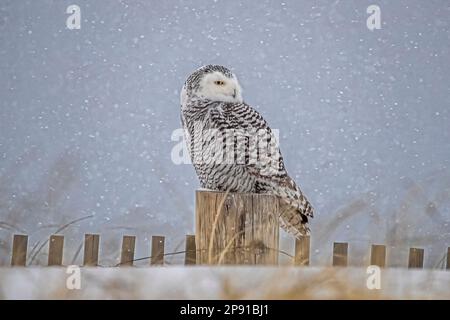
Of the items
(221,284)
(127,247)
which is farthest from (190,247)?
(221,284)

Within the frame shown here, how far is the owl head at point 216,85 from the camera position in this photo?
7.61 feet

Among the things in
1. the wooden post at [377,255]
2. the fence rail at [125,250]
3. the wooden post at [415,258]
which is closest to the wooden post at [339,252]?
the fence rail at [125,250]

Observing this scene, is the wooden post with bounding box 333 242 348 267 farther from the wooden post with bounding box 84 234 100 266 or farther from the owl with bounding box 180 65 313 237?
the wooden post with bounding box 84 234 100 266

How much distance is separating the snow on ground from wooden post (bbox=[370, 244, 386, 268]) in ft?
1.92

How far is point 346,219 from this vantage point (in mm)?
1681

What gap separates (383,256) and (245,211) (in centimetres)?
81

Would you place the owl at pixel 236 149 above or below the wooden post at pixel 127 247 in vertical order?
above

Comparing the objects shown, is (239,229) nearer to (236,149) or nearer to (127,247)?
(236,149)

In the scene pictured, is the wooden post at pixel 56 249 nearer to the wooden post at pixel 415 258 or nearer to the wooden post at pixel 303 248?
the wooden post at pixel 303 248

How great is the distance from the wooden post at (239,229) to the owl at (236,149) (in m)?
0.58

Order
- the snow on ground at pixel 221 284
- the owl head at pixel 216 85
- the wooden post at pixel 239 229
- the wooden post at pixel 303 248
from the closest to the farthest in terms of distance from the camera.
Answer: the snow on ground at pixel 221 284 → the wooden post at pixel 239 229 → the wooden post at pixel 303 248 → the owl head at pixel 216 85

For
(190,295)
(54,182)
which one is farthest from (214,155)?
(190,295)

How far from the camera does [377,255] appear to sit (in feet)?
7.12
